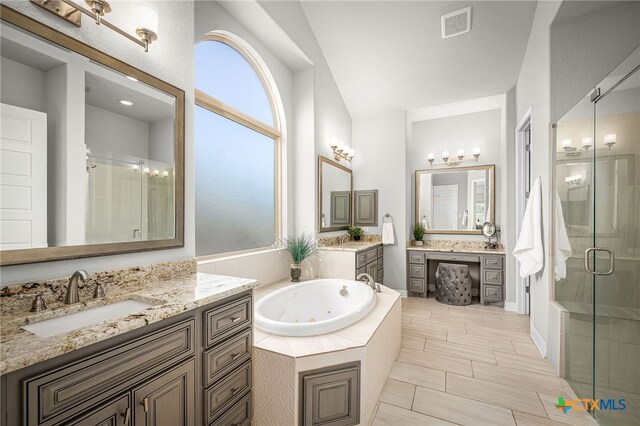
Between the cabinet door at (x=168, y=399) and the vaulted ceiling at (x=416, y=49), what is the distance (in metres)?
3.44

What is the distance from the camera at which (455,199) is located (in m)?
4.40

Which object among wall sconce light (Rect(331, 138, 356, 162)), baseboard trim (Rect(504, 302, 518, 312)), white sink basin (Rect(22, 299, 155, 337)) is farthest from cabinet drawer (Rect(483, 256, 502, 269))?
white sink basin (Rect(22, 299, 155, 337))

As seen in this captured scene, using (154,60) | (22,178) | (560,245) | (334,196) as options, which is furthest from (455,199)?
(22,178)

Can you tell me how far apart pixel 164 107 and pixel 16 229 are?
3.00 ft

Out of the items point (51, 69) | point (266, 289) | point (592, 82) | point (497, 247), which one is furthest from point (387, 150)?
point (51, 69)

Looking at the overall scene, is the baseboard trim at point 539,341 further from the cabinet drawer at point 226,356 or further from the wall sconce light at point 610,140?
the cabinet drawer at point 226,356

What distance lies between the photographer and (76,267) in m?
1.23

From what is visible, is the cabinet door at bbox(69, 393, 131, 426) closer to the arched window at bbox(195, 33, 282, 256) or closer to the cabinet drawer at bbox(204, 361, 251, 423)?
the cabinet drawer at bbox(204, 361, 251, 423)

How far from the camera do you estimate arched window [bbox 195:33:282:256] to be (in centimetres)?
236

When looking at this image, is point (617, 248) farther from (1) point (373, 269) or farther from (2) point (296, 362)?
(1) point (373, 269)

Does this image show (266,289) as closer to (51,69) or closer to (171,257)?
(171,257)

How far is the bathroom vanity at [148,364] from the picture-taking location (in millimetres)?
757

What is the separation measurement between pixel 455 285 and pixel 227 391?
3449mm

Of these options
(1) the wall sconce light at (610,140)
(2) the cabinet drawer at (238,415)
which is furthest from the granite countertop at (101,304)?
(1) the wall sconce light at (610,140)
